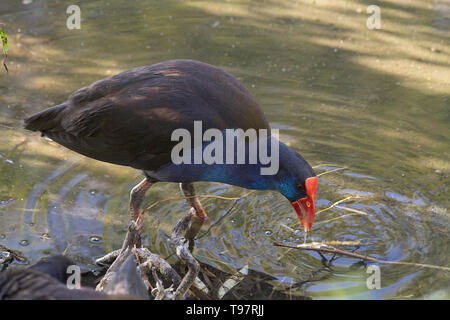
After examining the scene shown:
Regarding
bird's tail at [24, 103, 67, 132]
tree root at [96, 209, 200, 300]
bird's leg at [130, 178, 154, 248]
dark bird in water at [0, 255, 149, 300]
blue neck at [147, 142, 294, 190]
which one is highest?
bird's tail at [24, 103, 67, 132]

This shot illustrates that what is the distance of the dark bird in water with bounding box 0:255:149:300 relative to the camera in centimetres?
268

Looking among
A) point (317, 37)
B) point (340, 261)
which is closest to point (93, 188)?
point (340, 261)

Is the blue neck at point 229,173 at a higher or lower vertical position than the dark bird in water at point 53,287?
higher

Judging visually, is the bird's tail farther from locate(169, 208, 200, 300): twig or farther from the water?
locate(169, 208, 200, 300): twig

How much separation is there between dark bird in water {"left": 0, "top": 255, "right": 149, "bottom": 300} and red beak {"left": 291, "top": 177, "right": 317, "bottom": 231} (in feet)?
3.80

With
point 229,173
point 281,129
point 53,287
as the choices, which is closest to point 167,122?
point 229,173

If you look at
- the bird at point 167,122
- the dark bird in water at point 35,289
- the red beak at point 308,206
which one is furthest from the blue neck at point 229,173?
the dark bird in water at point 35,289

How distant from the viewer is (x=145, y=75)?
144 inches

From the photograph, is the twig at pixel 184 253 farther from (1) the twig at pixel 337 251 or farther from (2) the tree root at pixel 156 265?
(1) the twig at pixel 337 251

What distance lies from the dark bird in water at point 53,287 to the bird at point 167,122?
0.85 m

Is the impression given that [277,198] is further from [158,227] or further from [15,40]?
[15,40]

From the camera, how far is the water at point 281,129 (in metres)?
3.74

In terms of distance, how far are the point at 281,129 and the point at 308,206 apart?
56.5 inches

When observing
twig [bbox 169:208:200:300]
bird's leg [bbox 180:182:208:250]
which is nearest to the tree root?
twig [bbox 169:208:200:300]
